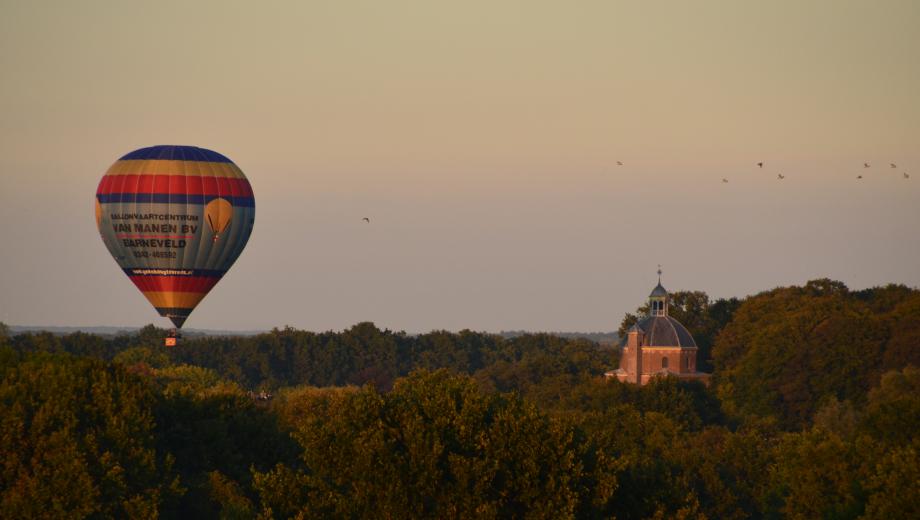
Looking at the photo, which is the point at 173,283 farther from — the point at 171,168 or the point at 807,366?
the point at 807,366

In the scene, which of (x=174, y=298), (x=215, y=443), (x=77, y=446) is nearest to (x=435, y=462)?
(x=77, y=446)

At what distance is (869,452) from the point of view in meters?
88.4

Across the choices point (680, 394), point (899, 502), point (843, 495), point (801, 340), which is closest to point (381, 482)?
point (899, 502)

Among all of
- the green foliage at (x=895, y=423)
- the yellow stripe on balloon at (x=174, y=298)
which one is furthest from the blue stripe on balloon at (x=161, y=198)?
the green foliage at (x=895, y=423)

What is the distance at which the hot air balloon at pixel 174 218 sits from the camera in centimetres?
12338

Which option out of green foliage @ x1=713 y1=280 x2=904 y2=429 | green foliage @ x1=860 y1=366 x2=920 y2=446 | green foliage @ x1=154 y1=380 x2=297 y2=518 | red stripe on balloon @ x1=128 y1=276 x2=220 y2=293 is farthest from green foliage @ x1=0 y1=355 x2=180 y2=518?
green foliage @ x1=713 y1=280 x2=904 y2=429

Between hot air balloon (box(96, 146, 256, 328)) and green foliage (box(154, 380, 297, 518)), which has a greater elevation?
hot air balloon (box(96, 146, 256, 328))

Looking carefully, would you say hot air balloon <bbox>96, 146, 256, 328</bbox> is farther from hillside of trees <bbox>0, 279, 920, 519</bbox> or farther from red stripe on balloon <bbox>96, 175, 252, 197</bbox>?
hillside of trees <bbox>0, 279, 920, 519</bbox>

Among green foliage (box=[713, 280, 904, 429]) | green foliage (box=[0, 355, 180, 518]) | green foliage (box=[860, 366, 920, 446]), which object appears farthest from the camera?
green foliage (box=[713, 280, 904, 429])

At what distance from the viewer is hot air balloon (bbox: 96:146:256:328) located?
12338 centimetres

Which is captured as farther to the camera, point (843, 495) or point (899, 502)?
point (843, 495)

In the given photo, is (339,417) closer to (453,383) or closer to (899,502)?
(453,383)

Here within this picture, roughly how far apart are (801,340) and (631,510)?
124 m

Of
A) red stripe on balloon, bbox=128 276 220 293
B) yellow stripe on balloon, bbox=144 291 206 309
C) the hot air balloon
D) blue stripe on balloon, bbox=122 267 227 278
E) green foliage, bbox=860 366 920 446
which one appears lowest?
green foliage, bbox=860 366 920 446
